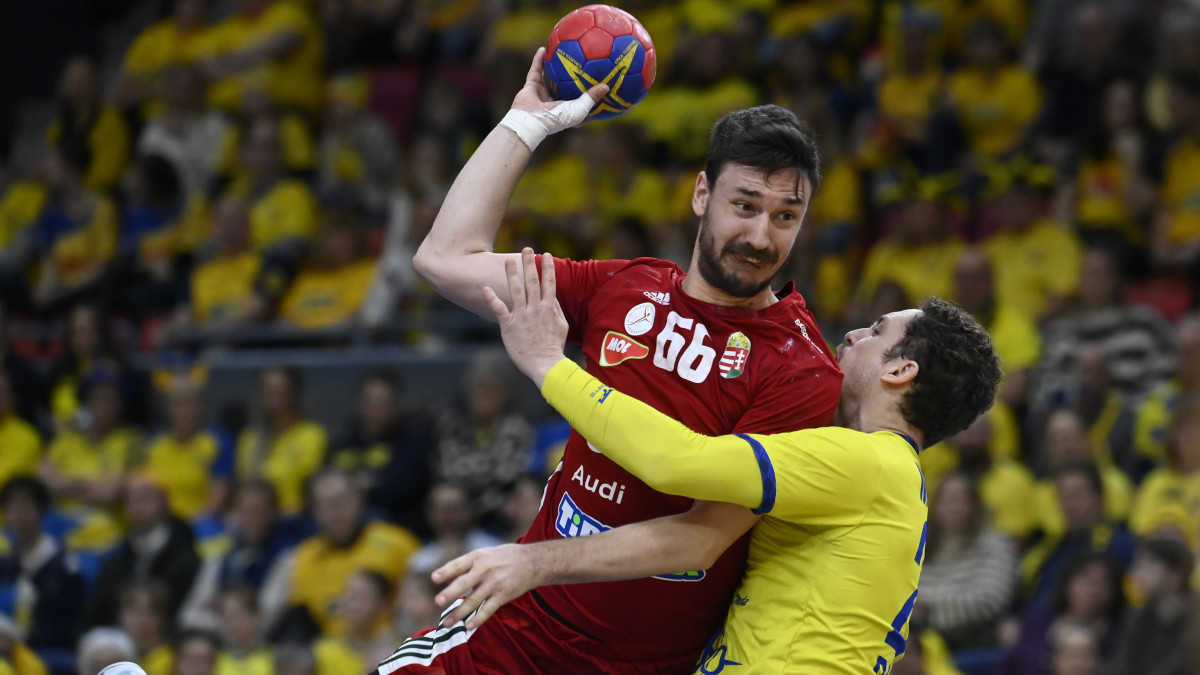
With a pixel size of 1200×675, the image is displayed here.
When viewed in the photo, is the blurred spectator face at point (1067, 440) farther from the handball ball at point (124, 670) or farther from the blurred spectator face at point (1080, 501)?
the handball ball at point (124, 670)

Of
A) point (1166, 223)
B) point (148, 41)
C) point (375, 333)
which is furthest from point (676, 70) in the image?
point (148, 41)

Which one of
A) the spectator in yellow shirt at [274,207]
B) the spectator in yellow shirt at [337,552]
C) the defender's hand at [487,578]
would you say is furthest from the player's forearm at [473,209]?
the spectator in yellow shirt at [274,207]

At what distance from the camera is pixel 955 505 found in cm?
799

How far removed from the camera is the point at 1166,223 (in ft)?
29.6

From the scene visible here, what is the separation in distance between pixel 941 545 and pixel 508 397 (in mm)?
3081

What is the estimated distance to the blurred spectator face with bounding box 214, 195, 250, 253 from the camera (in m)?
11.9

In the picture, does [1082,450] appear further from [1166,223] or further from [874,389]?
[874,389]

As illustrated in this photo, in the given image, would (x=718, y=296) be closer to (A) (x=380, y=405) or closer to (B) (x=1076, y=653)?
(B) (x=1076, y=653)

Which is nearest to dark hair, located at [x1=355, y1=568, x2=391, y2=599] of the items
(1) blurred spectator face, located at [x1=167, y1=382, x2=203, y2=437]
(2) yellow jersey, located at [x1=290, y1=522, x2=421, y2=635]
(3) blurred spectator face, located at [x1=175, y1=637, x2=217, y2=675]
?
(2) yellow jersey, located at [x1=290, y1=522, x2=421, y2=635]

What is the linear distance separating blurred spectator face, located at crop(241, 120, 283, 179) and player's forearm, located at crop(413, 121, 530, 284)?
27.7ft

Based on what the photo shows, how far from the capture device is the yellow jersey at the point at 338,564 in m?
8.90

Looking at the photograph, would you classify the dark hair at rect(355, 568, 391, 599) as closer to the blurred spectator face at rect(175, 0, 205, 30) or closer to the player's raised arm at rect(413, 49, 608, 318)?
the player's raised arm at rect(413, 49, 608, 318)

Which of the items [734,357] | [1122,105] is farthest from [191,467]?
[734,357]

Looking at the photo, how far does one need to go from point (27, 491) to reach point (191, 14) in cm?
570
